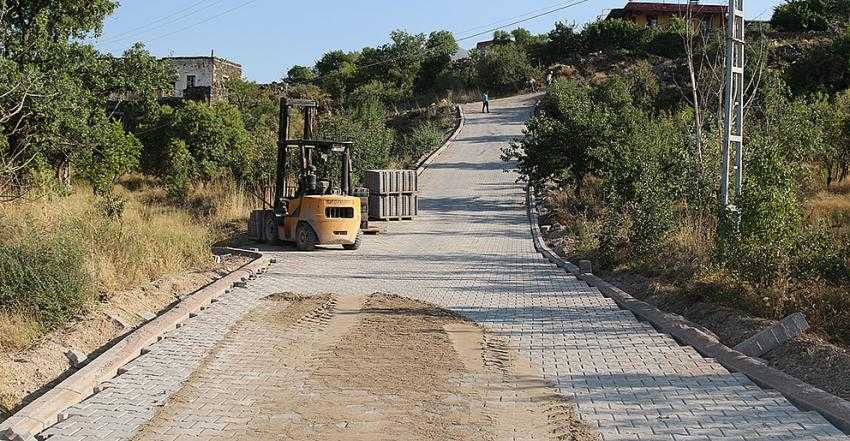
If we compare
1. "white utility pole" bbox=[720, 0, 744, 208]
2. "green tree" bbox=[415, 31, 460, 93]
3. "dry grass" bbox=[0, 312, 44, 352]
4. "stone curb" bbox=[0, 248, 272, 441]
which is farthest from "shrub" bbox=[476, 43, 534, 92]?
"dry grass" bbox=[0, 312, 44, 352]

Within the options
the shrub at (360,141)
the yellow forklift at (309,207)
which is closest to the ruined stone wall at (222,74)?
the shrub at (360,141)

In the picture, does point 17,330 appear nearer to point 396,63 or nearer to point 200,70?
point 200,70

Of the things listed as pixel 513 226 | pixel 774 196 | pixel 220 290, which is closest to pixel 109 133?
pixel 513 226

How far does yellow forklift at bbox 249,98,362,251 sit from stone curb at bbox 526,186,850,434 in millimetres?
6510

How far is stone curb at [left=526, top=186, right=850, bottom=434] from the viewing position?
22.5 feet

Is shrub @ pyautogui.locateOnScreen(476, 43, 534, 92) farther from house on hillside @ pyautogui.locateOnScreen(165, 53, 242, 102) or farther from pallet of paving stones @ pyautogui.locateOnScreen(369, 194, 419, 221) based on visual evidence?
pallet of paving stones @ pyautogui.locateOnScreen(369, 194, 419, 221)

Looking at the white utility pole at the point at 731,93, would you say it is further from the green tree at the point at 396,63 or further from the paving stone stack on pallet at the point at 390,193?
the green tree at the point at 396,63

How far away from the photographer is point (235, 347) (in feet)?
31.0

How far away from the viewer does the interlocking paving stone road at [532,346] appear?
6.70 m

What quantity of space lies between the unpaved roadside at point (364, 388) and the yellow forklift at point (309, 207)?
333 inches

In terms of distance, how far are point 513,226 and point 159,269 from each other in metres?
14.2

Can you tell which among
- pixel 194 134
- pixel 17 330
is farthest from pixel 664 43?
pixel 17 330

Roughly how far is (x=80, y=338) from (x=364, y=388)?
11.6 feet

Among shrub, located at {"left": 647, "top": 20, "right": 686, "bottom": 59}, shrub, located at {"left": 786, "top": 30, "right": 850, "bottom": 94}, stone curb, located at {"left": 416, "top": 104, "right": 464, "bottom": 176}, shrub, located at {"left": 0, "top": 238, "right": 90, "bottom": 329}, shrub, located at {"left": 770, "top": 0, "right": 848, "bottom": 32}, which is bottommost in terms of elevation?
shrub, located at {"left": 0, "top": 238, "right": 90, "bottom": 329}
